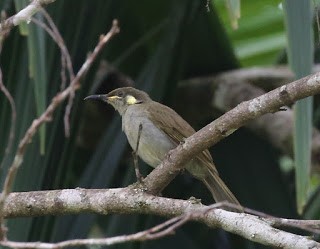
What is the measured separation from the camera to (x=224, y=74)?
6590mm

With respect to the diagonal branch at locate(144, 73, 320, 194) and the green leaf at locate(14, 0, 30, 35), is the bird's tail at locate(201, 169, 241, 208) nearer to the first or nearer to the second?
the diagonal branch at locate(144, 73, 320, 194)

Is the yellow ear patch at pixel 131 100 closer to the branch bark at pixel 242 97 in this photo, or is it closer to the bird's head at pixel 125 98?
the bird's head at pixel 125 98

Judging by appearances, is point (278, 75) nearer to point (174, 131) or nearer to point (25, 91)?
point (174, 131)

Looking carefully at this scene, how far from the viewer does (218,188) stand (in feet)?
16.6

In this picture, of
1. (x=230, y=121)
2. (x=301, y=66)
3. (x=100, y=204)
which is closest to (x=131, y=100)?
(x=301, y=66)

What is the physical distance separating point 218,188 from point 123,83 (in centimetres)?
190

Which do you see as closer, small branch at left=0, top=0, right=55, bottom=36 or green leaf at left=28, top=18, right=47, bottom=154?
small branch at left=0, top=0, right=55, bottom=36

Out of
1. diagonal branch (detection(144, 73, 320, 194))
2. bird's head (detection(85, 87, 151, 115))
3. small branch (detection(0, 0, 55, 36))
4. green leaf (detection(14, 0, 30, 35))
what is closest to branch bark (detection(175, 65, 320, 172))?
bird's head (detection(85, 87, 151, 115))

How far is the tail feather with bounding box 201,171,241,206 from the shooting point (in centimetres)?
493

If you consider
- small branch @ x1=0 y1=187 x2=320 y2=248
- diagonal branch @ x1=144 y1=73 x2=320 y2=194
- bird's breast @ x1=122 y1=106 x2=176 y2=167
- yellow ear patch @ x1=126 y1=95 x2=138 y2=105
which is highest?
yellow ear patch @ x1=126 y1=95 x2=138 y2=105

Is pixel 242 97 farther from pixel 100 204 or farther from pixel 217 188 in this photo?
pixel 100 204

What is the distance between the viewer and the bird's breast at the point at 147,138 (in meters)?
5.17

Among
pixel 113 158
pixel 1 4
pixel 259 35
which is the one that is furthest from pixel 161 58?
pixel 259 35

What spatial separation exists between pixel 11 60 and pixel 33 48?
1.04 metres
